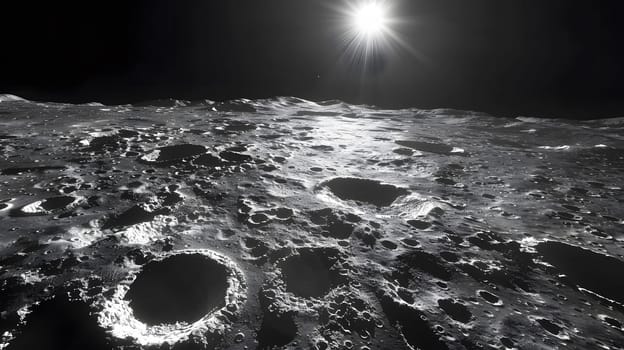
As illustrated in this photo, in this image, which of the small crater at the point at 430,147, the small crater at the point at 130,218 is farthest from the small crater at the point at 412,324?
the small crater at the point at 430,147

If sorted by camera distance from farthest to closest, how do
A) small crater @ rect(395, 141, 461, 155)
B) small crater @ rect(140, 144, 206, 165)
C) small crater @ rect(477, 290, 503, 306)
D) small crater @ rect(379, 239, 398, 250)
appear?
small crater @ rect(395, 141, 461, 155) < small crater @ rect(140, 144, 206, 165) < small crater @ rect(379, 239, 398, 250) < small crater @ rect(477, 290, 503, 306)

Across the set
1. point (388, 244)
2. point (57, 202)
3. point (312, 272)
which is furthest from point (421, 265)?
point (57, 202)

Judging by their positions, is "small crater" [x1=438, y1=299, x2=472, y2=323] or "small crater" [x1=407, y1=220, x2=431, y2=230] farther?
"small crater" [x1=407, y1=220, x2=431, y2=230]

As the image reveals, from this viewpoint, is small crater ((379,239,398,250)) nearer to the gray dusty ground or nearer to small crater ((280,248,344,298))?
the gray dusty ground

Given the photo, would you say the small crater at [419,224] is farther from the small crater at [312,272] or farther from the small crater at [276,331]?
the small crater at [276,331]

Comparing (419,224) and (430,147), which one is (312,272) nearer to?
(419,224)

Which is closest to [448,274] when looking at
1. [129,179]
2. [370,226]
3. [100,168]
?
[370,226]

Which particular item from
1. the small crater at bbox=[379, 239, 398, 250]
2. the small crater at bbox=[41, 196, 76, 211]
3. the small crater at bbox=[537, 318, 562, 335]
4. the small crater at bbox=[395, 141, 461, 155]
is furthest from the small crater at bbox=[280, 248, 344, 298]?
the small crater at bbox=[395, 141, 461, 155]
